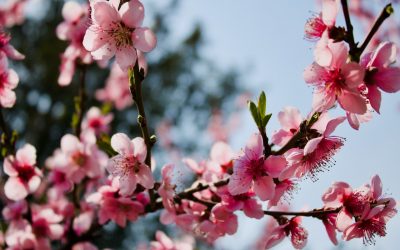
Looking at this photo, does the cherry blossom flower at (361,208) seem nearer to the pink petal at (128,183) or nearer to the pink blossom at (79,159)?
the pink petal at (128,183)

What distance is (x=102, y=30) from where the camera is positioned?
1.66 m

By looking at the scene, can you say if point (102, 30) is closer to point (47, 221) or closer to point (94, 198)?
point (94, 198)

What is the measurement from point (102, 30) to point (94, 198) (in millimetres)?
846

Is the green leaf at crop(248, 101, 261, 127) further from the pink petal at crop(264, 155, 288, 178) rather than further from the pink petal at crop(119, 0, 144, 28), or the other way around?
the pink petal at crop(119, 0, 144, 28)

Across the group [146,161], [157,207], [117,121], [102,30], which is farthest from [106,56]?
[117,121]

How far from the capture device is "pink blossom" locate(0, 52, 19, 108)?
209cm

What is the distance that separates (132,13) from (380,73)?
830 mm

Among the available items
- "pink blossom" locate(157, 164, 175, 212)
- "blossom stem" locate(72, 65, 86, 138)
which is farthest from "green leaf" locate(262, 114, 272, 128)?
"blossom stem" locate(72, 65, 86, 138)

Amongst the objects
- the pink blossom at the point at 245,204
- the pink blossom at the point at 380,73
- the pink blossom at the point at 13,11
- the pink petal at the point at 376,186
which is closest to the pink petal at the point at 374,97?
the pink blossom at the point at 380,73

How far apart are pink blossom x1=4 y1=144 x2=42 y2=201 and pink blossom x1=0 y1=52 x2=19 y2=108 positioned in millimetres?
299

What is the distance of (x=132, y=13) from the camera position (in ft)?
5.22

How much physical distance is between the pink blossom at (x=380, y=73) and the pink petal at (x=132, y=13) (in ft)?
2.43

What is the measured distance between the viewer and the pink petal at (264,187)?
64.5 inches

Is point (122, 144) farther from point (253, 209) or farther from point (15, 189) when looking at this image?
point (15, 189)
